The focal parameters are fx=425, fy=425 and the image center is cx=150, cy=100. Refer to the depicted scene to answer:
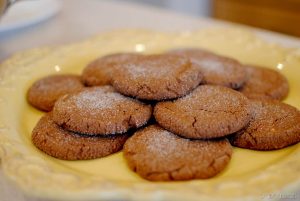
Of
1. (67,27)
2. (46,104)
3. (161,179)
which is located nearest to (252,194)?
(161,179)

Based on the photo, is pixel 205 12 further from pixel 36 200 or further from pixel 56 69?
pixel 36 200

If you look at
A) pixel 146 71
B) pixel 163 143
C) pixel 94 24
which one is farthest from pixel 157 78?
pixel 94 24

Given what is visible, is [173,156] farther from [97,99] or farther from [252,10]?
[252,10]

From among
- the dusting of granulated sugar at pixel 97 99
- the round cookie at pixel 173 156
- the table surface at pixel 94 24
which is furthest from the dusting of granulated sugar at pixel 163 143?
the table surface at pixel 94 24

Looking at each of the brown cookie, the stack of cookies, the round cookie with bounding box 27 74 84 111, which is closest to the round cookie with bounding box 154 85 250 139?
the stack of cookies

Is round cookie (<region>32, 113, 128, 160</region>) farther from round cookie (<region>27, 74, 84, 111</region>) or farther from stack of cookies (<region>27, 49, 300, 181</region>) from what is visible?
round cookie (<region>27, 74, 84, 111</region>)

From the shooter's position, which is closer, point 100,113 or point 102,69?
point 100,113
